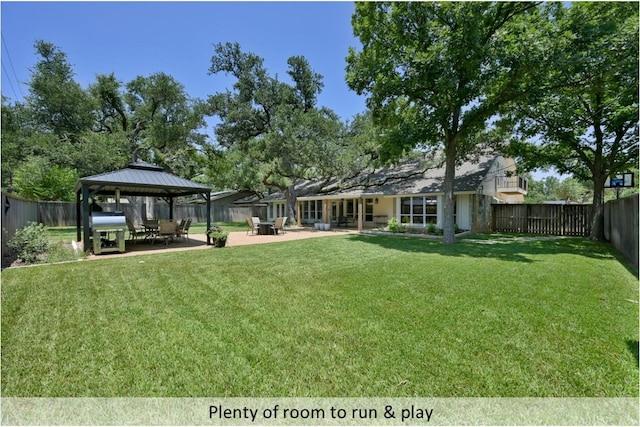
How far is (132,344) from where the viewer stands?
3.13 meters

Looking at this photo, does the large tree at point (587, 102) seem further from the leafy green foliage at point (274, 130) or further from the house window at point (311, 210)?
the house window at point (311, 210)

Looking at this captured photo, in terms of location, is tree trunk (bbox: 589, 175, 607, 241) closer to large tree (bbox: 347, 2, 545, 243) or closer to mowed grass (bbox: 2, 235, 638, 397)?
large tree (bbox: 347, 2, 545, 243)

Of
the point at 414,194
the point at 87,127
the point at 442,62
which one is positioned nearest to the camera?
the point at 442,62

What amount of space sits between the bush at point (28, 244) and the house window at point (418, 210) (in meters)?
15.6

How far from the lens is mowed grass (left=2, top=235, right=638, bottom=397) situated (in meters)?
2.48

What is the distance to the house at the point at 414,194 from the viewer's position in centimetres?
1530

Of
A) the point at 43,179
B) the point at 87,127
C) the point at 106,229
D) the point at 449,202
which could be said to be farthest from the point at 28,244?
the point at 87,127

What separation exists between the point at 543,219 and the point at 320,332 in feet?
55.9

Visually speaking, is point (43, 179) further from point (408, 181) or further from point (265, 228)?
point (408, 181)

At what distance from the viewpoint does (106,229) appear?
905cm

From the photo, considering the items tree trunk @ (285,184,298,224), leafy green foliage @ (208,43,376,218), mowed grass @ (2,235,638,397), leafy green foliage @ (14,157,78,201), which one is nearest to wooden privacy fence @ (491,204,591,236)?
leafy green foliage @ (208,43,376,218)

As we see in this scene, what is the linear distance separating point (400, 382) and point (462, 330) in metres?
1.41

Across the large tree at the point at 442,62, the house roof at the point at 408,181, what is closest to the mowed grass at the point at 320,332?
the large tree at the point at 442,62

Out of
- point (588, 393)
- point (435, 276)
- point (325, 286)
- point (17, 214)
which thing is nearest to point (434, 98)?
point (435, 276)
